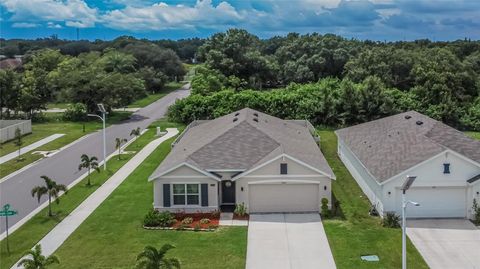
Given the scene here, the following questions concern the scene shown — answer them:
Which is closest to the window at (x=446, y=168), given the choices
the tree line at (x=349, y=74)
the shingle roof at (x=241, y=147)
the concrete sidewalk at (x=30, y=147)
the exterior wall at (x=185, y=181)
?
the shingle roof at (x=241, y=147)

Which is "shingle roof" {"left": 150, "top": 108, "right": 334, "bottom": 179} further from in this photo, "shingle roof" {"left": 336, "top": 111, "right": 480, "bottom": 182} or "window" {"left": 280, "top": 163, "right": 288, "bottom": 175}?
"shingle roof" {"left": 336, "top": 111, "right": 480, "bottom": 182}

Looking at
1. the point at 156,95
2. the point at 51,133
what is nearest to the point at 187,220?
the point at 51,133

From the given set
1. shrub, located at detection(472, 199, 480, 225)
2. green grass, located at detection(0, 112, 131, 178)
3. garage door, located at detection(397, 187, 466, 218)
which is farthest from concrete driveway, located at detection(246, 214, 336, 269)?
green grass, located at detection(0, 112, 131, 178)

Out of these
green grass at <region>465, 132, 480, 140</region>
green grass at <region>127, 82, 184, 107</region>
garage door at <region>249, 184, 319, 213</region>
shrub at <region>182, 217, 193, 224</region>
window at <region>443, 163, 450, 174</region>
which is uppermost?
green grass at <region>127, 82, 184, 107</region>

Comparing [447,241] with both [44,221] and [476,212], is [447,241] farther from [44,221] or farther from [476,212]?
[44,221]

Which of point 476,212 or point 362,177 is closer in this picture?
point 476,212

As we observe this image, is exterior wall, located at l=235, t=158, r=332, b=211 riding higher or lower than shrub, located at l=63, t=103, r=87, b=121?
lower
